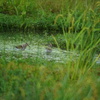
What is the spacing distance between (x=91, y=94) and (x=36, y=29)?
8.01 m

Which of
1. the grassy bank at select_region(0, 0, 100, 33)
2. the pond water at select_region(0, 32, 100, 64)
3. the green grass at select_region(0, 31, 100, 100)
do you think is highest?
the green grass at select_region(0, 31, 100, 100)

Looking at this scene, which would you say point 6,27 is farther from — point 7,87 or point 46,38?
point 7,87

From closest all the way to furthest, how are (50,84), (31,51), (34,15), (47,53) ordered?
(50,84)
(47,53)
(31,51)
(34,15)

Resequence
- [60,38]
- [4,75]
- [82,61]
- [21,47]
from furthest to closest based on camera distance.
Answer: [60,38] → [21,47] → [82,61] → [4,75]

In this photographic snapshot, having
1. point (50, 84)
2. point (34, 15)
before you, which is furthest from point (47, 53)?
point (34, 15)

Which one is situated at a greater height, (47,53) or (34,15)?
(47,53)

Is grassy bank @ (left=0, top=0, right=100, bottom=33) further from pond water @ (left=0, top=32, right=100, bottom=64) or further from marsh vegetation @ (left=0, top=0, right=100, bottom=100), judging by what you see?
pond water @ (left=0, top=32, right=100, bottom=64)

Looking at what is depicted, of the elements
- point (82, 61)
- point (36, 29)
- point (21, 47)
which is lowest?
point (36, 29)

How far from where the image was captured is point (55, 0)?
14.9m

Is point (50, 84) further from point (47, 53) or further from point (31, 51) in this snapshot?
point (31, 51)

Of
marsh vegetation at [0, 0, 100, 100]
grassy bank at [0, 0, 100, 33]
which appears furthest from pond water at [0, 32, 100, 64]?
grassy bank at [0, 0, 100, 33]

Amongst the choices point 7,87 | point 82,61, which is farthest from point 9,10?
point 7,87

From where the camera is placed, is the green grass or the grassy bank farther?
the grassy bank

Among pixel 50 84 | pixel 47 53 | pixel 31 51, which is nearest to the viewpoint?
pixel 50 84
